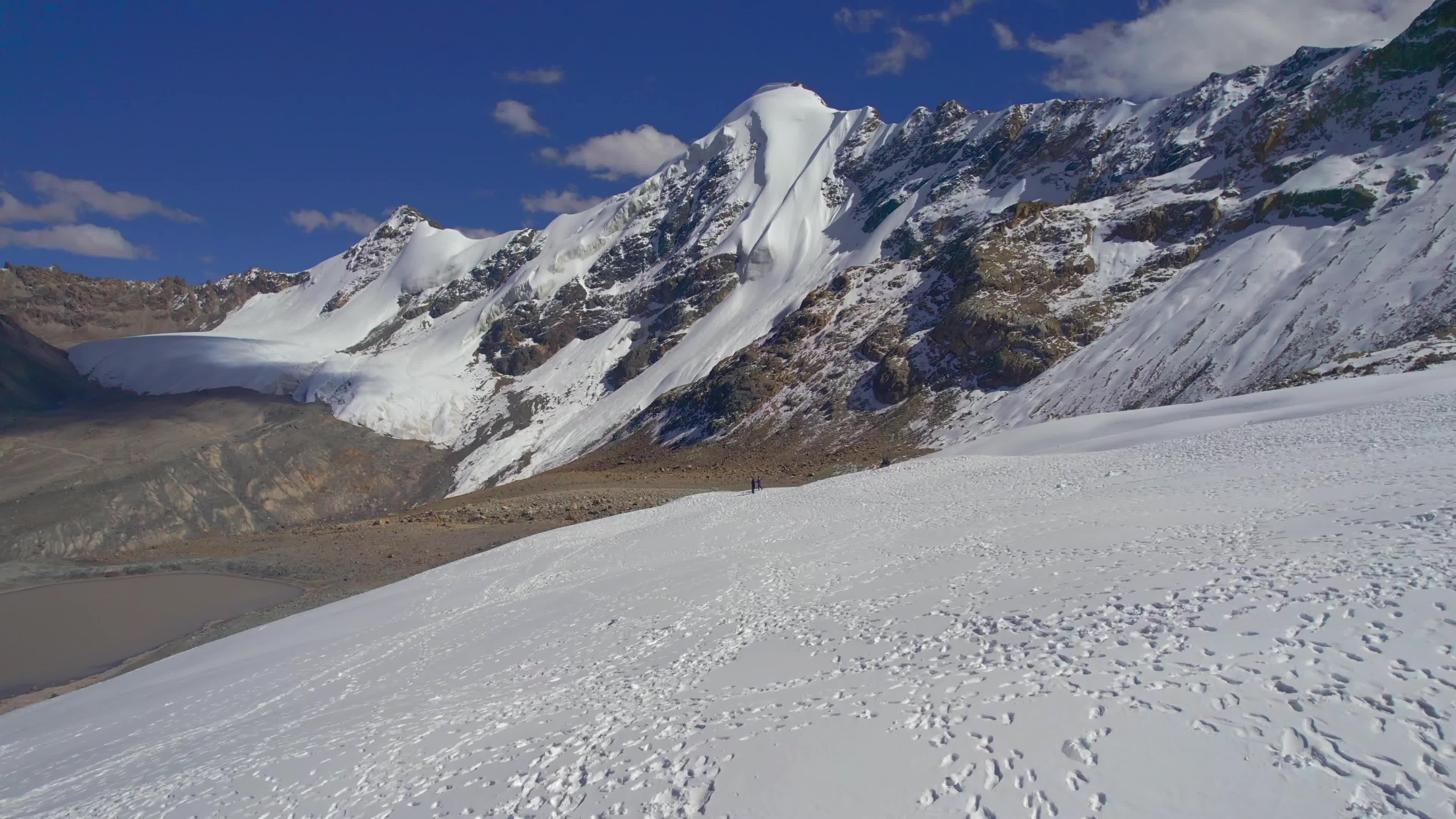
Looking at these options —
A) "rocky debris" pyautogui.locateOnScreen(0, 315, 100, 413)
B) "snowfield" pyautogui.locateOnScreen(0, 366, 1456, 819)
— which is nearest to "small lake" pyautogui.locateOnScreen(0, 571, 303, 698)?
"snowfield" pyautogui.locateOnScreen(0, 366, 1456, 819)

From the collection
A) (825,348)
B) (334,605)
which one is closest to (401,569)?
(334,605)

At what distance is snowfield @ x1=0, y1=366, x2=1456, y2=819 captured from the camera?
17.4 ft

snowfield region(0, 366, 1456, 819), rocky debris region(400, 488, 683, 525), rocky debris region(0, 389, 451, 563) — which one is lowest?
snowfield region(0, 366, 1456, 819)

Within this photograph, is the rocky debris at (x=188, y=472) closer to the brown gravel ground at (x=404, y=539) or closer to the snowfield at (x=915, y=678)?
the brown gravel ground at (x=404, y=539)

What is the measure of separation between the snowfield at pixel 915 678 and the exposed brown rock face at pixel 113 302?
149 m

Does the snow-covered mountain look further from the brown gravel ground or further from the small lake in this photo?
the small lake

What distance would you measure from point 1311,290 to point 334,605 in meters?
52.1

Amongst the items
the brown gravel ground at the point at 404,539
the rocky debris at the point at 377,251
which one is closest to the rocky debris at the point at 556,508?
the brown gravel ground at the point at 404,539

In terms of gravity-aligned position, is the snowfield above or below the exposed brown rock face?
below

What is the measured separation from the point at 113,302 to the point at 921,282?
499 feet

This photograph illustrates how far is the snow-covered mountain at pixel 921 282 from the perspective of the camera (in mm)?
46281

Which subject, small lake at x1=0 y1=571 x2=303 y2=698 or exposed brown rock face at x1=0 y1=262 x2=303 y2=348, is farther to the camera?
exposed brown rock face at x1=0 y1=262 x2=303 y2=348

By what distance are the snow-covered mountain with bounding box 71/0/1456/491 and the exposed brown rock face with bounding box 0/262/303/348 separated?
1664 centimetres

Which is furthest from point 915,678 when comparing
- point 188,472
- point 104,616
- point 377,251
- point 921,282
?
point 377,251
